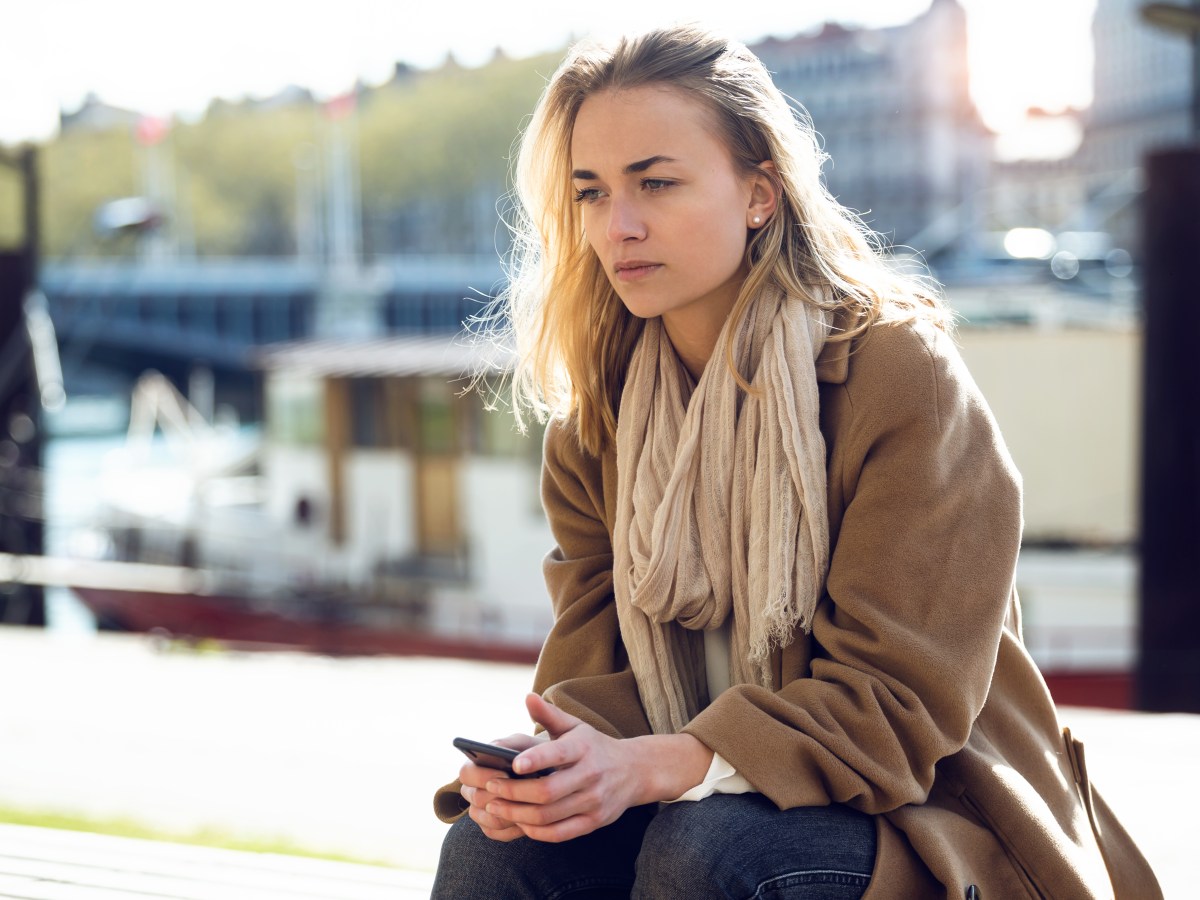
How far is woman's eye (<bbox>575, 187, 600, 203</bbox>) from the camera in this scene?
61.7 inches

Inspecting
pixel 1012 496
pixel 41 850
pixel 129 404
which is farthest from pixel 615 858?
pixel 129 404

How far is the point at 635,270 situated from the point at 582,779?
1.84 ft

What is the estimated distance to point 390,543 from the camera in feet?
36.9

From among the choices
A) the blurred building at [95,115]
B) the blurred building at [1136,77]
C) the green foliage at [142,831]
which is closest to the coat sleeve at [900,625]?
the green foliage at [142,831]

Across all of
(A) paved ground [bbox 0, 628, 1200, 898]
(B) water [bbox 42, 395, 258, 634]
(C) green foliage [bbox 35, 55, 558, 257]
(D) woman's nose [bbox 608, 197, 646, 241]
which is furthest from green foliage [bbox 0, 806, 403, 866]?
(C) green foliage [bbox 35, 55, 558, 257]

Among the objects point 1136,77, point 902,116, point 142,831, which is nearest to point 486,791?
point 142,831

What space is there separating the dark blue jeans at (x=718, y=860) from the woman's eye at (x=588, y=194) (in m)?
0.66

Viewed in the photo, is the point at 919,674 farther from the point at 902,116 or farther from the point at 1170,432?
the point at 902,116

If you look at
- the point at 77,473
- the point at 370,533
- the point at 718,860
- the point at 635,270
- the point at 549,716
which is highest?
the point at 635,270

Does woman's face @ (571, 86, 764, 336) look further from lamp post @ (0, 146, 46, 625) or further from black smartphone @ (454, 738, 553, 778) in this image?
lamp post @ (0, 146, 46, 625)

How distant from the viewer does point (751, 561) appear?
1.41 m

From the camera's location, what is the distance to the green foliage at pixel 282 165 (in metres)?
35.3

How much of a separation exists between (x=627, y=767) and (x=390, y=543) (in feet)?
33.2

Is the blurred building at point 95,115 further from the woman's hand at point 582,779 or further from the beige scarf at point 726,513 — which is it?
the woman's hand at point 582,779
